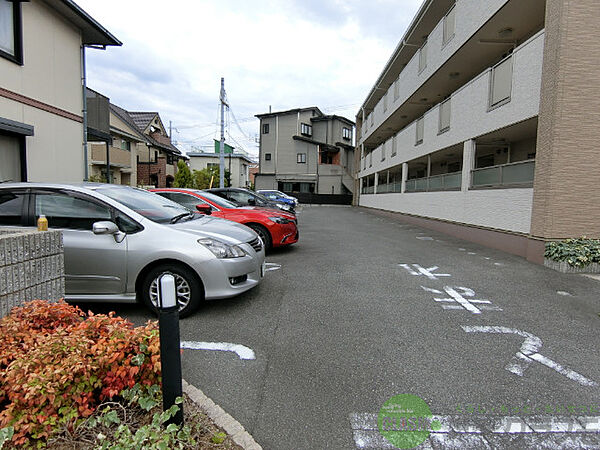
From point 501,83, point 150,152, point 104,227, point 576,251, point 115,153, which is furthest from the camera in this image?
point 150,152

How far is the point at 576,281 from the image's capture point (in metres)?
5.88

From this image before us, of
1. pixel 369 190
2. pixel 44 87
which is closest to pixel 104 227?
pixel 44 87

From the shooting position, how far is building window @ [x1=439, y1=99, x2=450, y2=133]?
12.0m

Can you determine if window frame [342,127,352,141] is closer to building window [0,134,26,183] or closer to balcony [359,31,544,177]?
balcony [359,31,544,177]

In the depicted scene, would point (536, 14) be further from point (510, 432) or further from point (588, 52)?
point (510, 432)

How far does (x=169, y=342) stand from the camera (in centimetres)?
178

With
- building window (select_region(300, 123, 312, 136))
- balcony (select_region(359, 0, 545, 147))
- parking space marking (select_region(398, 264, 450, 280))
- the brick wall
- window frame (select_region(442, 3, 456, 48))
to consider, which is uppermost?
building window (select_region(300, 123, 312, 136))

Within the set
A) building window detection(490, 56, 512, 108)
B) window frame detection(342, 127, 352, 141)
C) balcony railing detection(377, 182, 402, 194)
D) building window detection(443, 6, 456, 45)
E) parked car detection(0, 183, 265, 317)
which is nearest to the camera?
parked car detection(0, 183, 265, 317)

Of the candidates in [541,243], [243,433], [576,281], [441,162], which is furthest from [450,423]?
[441,162]

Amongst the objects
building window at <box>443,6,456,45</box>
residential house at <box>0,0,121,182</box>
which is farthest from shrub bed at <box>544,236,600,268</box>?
residential house at <box>0,0,121,182</box>

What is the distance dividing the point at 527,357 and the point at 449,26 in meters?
12.1

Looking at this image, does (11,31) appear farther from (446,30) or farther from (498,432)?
(446,30)

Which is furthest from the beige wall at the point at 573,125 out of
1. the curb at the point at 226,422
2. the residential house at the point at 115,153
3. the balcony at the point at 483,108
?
the residential house at the point at 115,153

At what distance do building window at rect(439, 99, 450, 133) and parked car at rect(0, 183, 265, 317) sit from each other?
10.5 m
